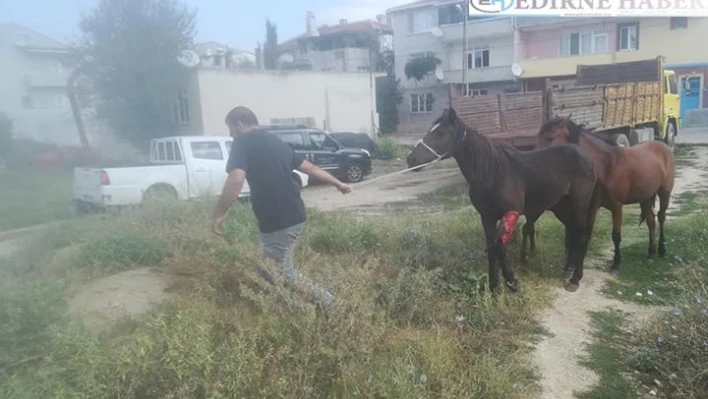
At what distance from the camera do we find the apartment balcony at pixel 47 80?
11.4 meters

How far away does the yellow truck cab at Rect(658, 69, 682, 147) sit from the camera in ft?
52.7

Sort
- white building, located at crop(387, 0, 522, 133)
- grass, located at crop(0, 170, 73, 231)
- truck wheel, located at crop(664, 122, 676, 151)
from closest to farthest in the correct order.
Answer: grass, located at crop(0, 170, 73, 231), truck wheel, located at crop(664, 122, 676, 151), white building, located at crop(387, 0, 522, 133)

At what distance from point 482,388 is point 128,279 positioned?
3.75 m

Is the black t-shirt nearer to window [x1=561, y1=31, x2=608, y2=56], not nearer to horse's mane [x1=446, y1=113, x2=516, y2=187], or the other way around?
horse's mane [x1=446, y1=113, x2=516, y2=187]

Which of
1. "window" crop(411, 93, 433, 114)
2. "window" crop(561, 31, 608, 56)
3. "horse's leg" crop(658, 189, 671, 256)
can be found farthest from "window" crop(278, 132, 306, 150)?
"window" crop(411, 93, 433, 114)

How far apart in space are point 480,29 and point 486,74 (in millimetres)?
2846

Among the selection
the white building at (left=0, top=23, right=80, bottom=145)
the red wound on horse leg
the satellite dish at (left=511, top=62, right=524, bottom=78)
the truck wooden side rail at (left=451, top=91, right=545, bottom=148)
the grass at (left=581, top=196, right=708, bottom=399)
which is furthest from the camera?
the satellite dish at (left=511, top=62, right=524, bottom=78)

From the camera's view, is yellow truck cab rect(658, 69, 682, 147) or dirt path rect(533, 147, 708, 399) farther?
yellow truck cab rect(658, 69, 682, 147)

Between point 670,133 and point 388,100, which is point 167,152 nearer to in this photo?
point 670,133

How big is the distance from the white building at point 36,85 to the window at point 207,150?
333 centimetres

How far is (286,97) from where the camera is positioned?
2392 centimetres

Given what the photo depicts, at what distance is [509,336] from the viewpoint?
14.4 ft

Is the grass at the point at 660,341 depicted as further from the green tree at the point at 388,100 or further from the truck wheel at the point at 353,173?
the green tree at the point at 388,100

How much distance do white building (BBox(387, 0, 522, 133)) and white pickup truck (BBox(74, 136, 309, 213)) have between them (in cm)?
2417
